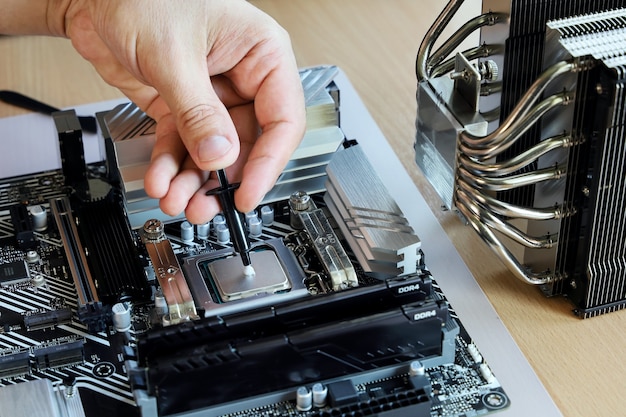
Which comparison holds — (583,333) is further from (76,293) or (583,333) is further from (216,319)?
(76,293)

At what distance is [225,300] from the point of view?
4.80 ft

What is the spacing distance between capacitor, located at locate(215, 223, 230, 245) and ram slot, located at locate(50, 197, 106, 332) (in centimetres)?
21

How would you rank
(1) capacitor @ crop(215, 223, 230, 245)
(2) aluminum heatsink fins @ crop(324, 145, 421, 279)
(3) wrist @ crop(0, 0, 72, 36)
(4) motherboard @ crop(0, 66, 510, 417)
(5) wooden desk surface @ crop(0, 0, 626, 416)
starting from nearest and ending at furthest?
(4) motherboard @ crop(0, 66, 510, 417) → (5) wooden desk surface @ crop(0, 0, 626, 416) → (2) aluminum heatsink fins @ crop(324, 145, 421, 279) → (1) capacitor @ crop(215, 223, 230, 245) → (3) wrist @ crop(0, 0, 72, 36)

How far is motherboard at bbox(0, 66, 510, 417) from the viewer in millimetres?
1319

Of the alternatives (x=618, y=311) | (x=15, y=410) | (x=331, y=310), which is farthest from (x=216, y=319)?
(x=618, y=311)

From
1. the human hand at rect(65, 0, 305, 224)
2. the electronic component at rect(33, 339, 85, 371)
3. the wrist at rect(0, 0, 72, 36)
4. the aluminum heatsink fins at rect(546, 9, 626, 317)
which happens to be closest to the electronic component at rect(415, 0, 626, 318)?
the aluminum heatsink fins at rect(546, 9, 626, 317)

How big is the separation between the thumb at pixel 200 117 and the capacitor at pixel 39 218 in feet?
1.11

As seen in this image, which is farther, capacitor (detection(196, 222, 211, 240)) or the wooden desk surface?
capacitor (detection(196, 222, 211, 240))

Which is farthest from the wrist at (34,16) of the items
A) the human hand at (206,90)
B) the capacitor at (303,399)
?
the capacitor at (303,399)

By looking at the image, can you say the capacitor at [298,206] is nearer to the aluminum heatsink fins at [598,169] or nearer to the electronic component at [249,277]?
the electronic component at [249,277]

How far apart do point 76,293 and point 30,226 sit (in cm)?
19

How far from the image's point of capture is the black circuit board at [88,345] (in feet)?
4.44

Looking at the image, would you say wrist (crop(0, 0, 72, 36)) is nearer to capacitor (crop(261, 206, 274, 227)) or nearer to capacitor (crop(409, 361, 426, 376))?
capacitor (crop(261, 206, 274, 227))

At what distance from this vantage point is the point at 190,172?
158 centimetres
